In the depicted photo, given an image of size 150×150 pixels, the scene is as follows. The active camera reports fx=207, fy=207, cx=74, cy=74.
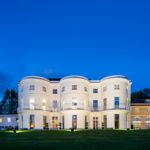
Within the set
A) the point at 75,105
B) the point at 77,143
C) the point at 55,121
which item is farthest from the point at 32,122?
the point at 77,143

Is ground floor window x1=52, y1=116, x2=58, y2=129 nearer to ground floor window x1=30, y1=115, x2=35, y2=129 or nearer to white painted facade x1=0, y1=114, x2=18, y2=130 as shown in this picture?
ground floor window x1=30, y1=115, x2=35, y2=129

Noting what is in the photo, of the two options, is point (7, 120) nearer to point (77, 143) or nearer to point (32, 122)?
point (32, 122)

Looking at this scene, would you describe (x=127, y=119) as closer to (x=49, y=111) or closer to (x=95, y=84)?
(x=95, y=84)

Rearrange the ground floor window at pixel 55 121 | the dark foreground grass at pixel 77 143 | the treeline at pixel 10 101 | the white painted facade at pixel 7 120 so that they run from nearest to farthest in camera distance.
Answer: the dark foreground grass at pixel 77 143, the ground floor window at pixel 55 121, the white painted facade at pixel 7 120, the treeline at pixel 10 101

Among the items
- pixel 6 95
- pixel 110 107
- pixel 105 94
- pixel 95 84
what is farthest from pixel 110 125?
pixel 6 95

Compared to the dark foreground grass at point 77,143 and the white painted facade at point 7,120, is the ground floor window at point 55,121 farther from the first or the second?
the dark foreground grass at point 77,143

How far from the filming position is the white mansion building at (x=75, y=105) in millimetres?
32334

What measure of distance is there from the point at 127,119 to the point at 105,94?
530 cm

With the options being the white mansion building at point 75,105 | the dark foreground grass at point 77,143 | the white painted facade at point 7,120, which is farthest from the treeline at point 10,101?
the dark foreground grass at point 77,143

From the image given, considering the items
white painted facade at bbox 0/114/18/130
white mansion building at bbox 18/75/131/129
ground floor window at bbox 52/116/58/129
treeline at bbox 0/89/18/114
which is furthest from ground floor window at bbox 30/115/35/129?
treeline at bbox 0/89/18/114

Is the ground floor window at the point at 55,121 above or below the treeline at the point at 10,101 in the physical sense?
below

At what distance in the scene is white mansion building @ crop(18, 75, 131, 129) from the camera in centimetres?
3233

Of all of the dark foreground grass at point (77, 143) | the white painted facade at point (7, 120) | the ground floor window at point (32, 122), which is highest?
the dark foreground grass at point (77, 143)

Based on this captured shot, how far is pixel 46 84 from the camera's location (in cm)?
3522
